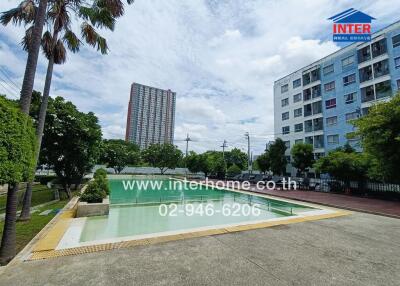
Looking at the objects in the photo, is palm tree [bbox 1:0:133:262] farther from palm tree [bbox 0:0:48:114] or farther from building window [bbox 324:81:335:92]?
building window [bbox 324:81:335:92]

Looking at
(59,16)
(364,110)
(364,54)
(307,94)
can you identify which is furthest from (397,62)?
(59,16)

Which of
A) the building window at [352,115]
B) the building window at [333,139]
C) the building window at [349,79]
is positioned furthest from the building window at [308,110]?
the building window at [352,115]

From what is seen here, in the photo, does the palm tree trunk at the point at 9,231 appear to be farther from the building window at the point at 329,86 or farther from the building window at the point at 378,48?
the building window at the point at 329,86

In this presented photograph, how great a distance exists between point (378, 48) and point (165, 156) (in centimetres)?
4152

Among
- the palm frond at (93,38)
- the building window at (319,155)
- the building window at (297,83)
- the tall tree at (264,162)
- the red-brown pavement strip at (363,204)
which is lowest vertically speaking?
the red-brown pavement strip at (363,204)

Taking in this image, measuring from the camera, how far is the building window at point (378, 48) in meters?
25.3

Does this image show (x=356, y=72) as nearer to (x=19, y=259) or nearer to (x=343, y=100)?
(x=343, y=100)

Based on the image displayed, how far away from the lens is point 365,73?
27453mm

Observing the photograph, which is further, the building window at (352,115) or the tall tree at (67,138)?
the building window at (352,115)

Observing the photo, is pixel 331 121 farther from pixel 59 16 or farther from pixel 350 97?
pixel 59 16

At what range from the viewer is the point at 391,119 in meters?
12.1

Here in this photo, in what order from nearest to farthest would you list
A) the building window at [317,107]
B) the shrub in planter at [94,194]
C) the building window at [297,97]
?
the shrub in planter at [94,194] < the building window at [317,107] < the building window at [297,97]

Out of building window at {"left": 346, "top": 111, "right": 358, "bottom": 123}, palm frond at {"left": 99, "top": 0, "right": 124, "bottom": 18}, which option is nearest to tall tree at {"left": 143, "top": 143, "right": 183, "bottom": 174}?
building window at {"left": 346, "top": 111, "right": 358, "bottom": 123}

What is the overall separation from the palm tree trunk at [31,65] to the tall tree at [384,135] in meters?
15.4
